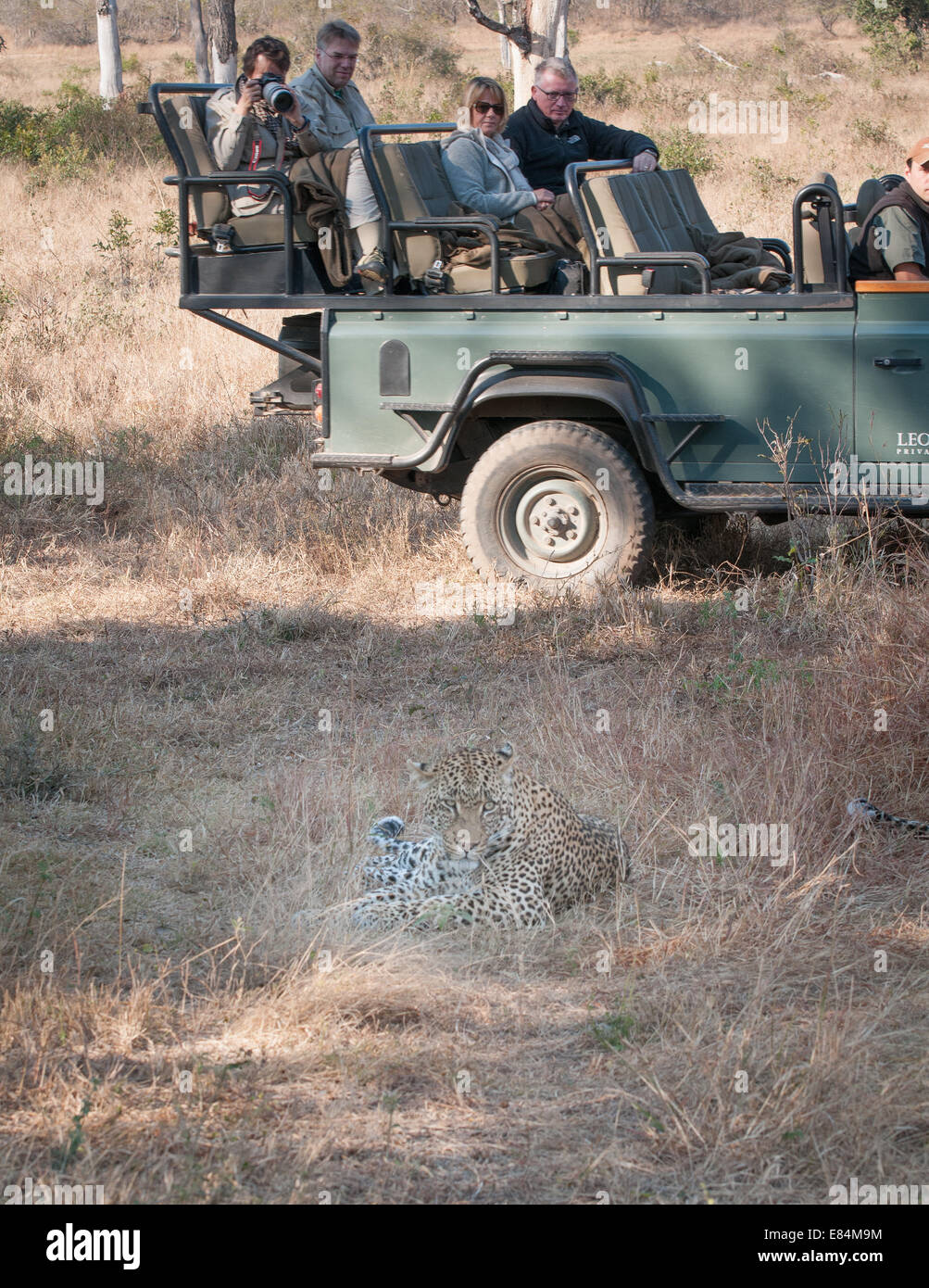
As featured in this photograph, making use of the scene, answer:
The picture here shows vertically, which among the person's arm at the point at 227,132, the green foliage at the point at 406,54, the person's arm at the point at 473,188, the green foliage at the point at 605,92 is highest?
the green foliage at the point at 406,54

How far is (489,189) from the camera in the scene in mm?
8070

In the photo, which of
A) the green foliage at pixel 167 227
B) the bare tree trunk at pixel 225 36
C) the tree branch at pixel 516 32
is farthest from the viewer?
the bare tree trunk at pixel 225 36

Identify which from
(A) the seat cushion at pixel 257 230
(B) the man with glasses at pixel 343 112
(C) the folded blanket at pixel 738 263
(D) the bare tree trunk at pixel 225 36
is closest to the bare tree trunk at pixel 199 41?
(D) the bare tree trunk at pixel 225 36

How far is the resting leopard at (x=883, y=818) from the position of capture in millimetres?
4859

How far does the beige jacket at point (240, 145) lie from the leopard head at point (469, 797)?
4317 mm

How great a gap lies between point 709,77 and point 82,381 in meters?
18.0

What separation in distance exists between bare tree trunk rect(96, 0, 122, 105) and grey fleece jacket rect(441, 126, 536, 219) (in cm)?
2211

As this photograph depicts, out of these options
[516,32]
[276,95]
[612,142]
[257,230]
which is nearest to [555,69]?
[612,142]

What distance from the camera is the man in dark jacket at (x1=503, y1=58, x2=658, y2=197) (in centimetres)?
870

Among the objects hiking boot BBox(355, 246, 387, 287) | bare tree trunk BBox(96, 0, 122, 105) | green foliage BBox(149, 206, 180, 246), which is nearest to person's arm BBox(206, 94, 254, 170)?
hiking boot BBox(355, 246, 387, 287)

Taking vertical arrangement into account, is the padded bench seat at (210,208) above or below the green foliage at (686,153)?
below

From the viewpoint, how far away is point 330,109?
8453 millimetres

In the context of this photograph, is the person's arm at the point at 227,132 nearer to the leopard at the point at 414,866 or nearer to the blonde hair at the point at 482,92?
the blonde hair at the point at 482,92

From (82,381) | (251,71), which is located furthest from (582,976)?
(82,381)
